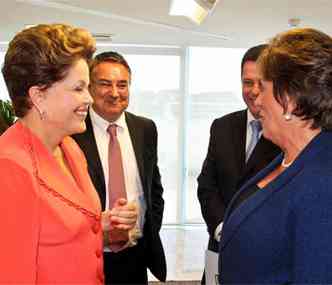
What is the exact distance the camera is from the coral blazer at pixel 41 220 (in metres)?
1.27

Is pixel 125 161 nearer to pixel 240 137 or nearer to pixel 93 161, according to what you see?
pixel 93 161

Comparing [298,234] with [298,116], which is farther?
[298,116]

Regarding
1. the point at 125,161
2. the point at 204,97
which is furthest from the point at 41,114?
the point at 204,97

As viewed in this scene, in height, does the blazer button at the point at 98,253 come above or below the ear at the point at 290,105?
below

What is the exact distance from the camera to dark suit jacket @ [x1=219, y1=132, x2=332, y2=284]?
44.3 inches

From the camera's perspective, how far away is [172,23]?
5418 mm

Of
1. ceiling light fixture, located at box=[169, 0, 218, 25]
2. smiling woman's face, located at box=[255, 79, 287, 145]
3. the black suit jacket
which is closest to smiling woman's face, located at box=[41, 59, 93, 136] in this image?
smiling woman's face, located at box=[255, 79, 287, 145]

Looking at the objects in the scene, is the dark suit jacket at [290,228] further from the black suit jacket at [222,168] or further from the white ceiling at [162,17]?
the white ceiling at [162,17]

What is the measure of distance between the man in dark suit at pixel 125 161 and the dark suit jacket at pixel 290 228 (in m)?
1.04

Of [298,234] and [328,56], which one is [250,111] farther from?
[298,234]

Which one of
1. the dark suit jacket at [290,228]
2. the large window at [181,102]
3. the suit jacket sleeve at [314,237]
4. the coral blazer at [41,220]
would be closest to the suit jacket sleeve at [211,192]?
the coral blazer at [41,220]

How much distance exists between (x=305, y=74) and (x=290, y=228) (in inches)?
16.6

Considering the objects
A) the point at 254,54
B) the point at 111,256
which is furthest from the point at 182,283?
the point at 254,54

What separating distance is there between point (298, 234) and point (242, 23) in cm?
450
